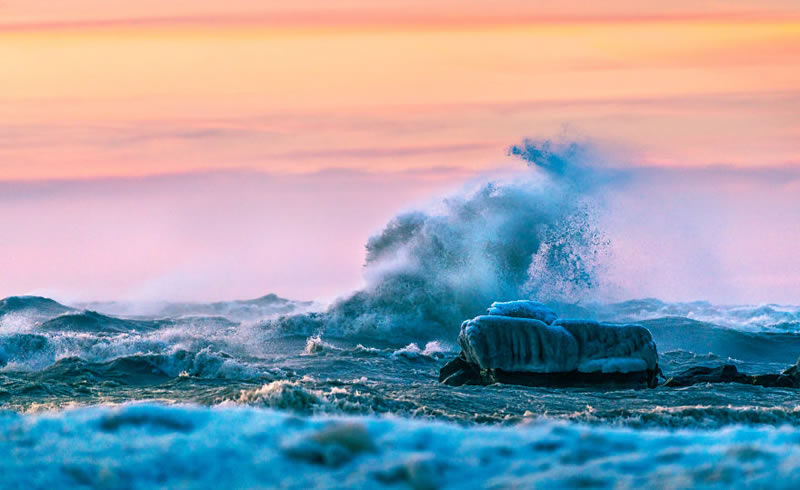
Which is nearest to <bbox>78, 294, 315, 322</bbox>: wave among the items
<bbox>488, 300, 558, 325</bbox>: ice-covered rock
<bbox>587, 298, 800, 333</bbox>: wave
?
<bbox>587, 298, 800, 333</bbox>: wave

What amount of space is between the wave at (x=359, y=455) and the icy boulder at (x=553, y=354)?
408 inches

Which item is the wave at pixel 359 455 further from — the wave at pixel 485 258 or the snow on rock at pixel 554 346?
the wave at pixel 485 258

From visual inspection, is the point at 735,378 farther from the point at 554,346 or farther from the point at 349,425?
the point at 349,425

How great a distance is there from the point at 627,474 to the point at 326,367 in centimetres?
1576

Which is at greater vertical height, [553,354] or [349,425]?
[553,354]

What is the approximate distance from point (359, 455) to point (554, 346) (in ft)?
38.7

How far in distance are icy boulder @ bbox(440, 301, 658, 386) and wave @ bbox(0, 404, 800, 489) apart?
10.4 m

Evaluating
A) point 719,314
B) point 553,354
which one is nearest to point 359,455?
point 553,354

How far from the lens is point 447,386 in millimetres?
16531

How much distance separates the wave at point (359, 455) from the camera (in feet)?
18.0

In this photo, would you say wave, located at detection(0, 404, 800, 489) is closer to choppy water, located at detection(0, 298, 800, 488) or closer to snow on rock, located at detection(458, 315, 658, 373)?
choppy water, located at detection(0, 298, 800, 488)

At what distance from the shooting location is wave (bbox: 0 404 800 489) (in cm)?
549

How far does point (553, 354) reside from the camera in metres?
17.1

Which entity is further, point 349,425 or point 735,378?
point 735,378
